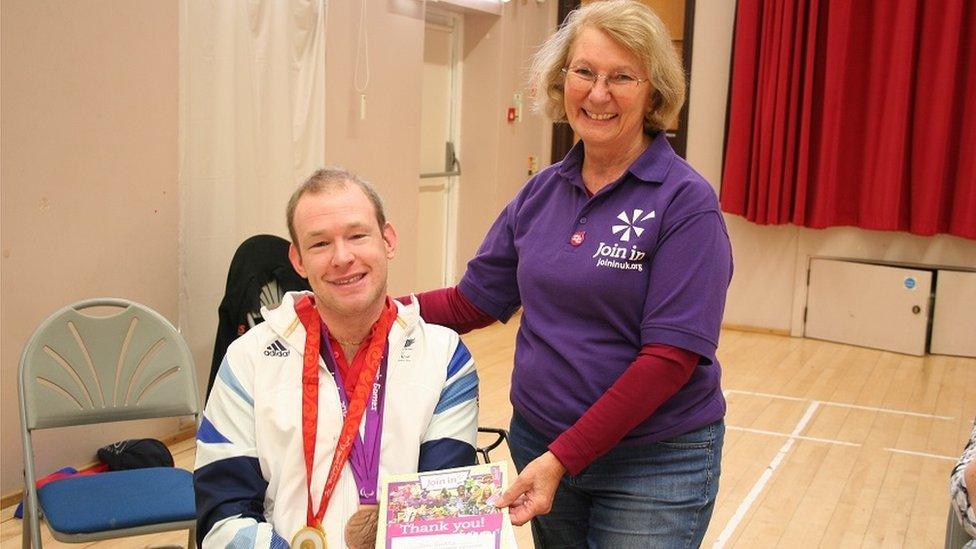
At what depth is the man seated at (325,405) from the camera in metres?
1.75

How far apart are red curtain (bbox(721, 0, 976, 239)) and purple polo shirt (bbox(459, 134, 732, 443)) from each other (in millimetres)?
5952

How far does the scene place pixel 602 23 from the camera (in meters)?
1.74

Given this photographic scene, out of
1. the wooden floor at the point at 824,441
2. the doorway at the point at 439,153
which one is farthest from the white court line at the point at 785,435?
the doorway at the point at 439,153

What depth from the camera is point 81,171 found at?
13.0 ft

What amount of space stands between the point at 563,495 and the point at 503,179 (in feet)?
20.3

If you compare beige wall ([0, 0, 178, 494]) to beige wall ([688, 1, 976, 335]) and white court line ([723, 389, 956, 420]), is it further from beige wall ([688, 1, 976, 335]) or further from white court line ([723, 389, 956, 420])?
beige wall ([688, 1, 976, 335])

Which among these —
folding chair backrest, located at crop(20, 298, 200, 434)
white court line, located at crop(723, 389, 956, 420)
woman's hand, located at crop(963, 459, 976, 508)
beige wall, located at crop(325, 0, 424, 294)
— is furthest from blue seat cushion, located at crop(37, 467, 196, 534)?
white court line, located at crop(723, 389, 956, 420)

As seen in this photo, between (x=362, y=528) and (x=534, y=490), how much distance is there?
1.07ft

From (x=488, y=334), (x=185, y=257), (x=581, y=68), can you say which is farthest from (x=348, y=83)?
(x=581, y=68)

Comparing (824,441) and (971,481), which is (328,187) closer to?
(971,481)

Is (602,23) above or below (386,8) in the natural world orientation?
below

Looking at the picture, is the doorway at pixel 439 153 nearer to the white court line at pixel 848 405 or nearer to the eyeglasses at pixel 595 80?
the white court line at pixel 848 405

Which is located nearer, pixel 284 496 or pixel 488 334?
pixel 284 496

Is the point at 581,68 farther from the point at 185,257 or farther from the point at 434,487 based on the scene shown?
the point at 185,257
